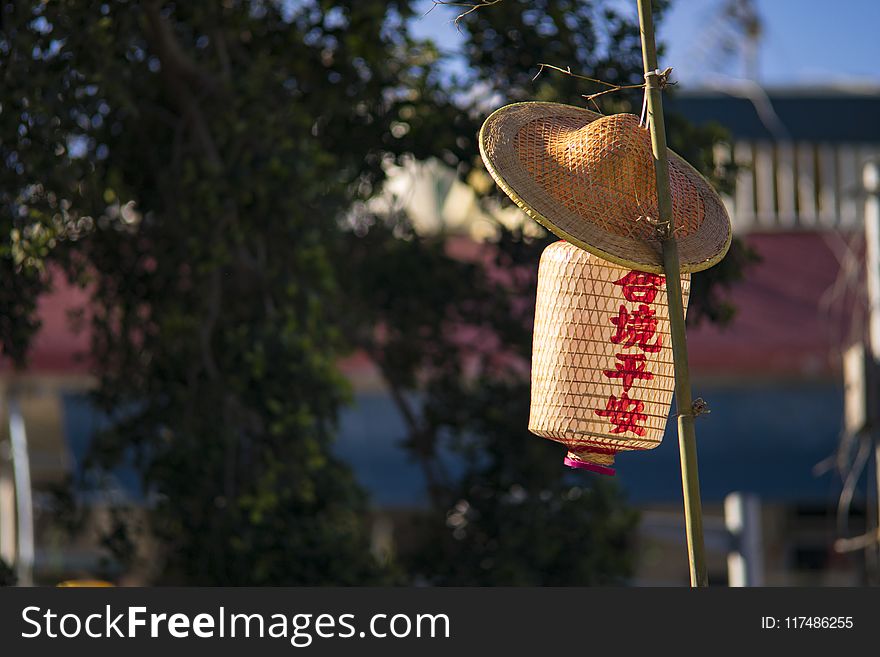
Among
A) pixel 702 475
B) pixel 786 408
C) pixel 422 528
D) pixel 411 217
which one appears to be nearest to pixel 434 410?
pixel 422 528

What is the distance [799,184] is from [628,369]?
6707 mm

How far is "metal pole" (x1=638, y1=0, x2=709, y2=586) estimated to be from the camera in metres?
2.25

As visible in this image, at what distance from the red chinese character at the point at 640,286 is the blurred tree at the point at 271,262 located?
7.07 ft

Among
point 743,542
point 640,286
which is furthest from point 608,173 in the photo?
point 743,542

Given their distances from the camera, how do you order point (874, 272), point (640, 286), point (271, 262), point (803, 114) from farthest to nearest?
1. point (803, 114)
2. point (874, 272)
3. point (271, 262)
4. point (640, 286)

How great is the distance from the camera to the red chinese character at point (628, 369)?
101 inches

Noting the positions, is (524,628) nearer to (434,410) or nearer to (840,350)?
(434,410)

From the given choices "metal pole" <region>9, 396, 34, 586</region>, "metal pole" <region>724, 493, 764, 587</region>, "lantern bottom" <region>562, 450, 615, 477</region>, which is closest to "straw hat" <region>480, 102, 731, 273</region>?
"lantern bottom" <region>562, 450, 615, 477</region>

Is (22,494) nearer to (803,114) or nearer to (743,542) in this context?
(743,542)

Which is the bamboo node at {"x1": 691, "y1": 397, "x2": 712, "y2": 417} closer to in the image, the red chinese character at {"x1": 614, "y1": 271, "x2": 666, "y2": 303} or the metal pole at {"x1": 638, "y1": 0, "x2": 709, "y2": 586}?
the metal pole at {"x1": 638, "y1": 0, "x2": 709, "y2": 586}

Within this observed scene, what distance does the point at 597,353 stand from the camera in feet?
8.40

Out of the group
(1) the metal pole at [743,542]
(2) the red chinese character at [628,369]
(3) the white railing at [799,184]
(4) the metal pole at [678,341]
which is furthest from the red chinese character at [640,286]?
(3) the white railing at [799,184]

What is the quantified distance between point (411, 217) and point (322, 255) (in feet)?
4.17

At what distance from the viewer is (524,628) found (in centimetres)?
210
